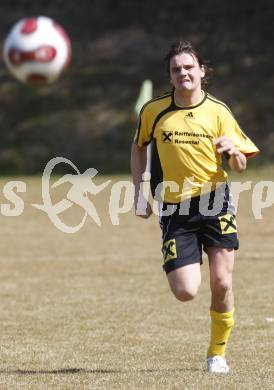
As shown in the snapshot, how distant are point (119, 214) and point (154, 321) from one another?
9.11 metres

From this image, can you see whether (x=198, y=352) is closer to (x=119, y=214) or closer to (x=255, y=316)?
(x=255, y=316)

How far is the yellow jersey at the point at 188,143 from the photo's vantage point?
675 cm

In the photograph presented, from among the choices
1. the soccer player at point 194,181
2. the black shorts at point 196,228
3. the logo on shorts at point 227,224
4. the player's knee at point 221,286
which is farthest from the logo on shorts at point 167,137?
the player's knee at point 221,286

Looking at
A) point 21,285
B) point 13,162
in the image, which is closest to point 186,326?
point 21,285

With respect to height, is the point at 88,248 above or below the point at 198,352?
above

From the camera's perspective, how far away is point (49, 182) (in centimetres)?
2269

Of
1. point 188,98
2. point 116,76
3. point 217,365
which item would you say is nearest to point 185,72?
point 188,98

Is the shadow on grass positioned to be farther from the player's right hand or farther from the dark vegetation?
the dark vegetation

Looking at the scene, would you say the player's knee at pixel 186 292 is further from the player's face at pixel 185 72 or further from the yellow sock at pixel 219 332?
the player's face at pixel 185 72

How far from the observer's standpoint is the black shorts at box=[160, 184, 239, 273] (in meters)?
6.75

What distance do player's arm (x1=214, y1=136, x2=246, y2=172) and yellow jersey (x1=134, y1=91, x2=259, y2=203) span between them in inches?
8.2

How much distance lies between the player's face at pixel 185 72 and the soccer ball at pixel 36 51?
11815mm

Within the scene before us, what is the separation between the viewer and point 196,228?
22.3 feet

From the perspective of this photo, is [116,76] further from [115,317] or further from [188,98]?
[188,98]
